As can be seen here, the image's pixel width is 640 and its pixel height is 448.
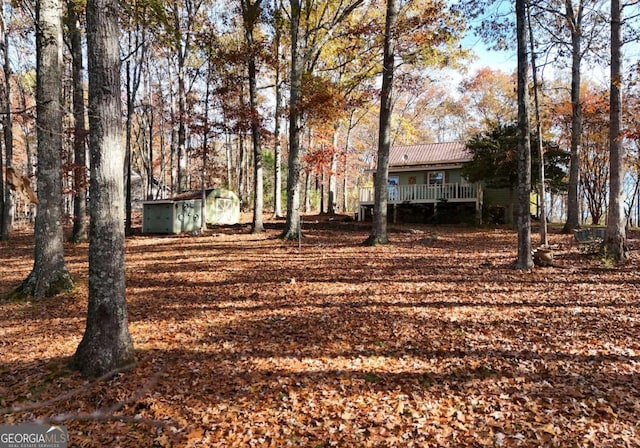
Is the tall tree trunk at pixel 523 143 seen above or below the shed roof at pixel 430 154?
below

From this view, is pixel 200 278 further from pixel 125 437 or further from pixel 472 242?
pixel 472 242

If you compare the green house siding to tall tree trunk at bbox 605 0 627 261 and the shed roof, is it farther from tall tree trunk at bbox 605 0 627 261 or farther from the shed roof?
tall tree trunk at bbox 605 0 627 261

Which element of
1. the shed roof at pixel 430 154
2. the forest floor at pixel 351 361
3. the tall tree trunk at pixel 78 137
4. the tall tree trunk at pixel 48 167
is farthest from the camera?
the shed roof at pixel 430 154

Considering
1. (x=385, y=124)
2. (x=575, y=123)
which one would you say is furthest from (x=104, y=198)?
(x=575, y=123)

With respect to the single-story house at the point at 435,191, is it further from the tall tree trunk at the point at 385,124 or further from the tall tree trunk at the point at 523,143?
the tall tree trunk at the point at 523,143

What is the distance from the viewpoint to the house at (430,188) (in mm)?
19500

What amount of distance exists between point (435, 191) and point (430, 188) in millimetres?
318

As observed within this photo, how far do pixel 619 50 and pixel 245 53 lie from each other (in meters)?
12.8

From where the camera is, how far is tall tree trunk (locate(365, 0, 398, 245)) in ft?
39.1

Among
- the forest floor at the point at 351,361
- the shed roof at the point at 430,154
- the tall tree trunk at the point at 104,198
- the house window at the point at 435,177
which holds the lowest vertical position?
the forest floor at the point at 351,361

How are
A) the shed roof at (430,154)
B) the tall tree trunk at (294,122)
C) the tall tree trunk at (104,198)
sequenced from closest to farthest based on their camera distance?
the tall tree trunk at (104,198), the tall tree trunk at (294,122), the shed roof at (430,154)

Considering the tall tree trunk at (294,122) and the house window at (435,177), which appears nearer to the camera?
the tall tree trunk at (294,122)

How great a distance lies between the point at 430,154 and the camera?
884 inches

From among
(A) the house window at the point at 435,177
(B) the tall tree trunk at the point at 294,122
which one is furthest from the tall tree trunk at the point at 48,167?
(A) the house window at the point at 435,177
